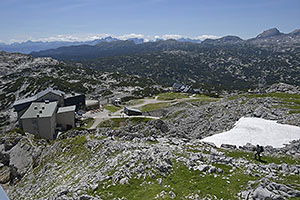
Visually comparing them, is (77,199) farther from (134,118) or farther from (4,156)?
(134,118)

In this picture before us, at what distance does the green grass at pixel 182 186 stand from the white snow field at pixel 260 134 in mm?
17852

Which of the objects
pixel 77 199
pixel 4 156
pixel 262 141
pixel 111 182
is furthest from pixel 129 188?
pixel 4 156

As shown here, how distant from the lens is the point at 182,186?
18406 mm

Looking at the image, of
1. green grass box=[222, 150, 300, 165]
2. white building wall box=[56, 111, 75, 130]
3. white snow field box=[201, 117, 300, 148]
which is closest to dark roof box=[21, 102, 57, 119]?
white building wall box=[56, 111, 75, 130]

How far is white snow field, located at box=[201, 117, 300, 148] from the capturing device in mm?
35281

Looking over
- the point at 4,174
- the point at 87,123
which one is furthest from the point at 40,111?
the point at 4,174

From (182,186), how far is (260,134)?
26037mm

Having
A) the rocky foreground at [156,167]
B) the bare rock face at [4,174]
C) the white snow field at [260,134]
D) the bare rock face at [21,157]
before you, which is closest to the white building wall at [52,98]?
the rocky foreground at [156,167]

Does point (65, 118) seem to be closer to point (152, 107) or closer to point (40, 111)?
point (40, 111)

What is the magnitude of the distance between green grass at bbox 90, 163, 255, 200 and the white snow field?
17.9 meters

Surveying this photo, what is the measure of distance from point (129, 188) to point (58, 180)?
15.0 metres

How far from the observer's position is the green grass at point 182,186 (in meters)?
17.1

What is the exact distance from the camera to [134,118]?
3140 inches

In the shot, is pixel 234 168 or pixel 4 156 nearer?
pixel 234 168
